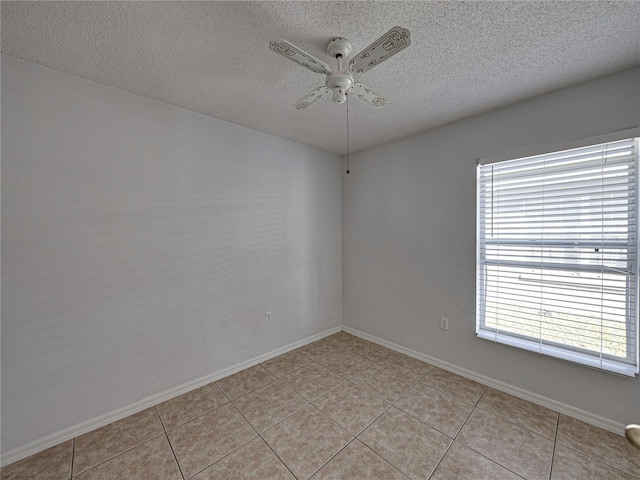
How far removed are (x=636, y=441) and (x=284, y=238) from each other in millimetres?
2760

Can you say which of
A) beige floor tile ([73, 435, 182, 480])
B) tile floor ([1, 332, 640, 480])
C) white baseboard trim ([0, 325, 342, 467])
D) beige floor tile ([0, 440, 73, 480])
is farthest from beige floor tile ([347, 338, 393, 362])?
beige floor tile ([0, 440, 73, 480])

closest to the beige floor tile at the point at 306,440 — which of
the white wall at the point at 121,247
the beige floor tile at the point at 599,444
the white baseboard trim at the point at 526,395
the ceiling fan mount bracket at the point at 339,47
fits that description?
the white wall at the point at 121,247

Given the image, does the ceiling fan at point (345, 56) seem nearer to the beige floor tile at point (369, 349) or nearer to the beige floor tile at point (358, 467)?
the beige floor tile at point (358, 467)

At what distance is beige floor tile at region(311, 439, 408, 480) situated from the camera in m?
1.49

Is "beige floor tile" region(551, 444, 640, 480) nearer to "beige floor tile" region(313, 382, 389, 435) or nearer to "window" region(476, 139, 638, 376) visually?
"window" region(476, 139, 638, 376)

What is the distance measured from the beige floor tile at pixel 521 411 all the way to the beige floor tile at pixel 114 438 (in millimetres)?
2555

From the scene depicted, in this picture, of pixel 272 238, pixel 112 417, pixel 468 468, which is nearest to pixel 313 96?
pixel 272 238

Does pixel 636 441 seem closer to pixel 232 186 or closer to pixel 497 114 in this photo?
pixel 497 114

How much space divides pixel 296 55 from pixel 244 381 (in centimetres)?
263

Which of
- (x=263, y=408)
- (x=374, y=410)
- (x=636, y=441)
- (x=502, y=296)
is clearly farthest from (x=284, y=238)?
(x=636, y=441)

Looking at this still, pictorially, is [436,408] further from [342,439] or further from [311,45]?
[311,45]

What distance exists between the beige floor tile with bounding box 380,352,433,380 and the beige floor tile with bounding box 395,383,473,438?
0.76 ft

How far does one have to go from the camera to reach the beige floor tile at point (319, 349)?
295cm

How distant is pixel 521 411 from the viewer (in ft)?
6.64
